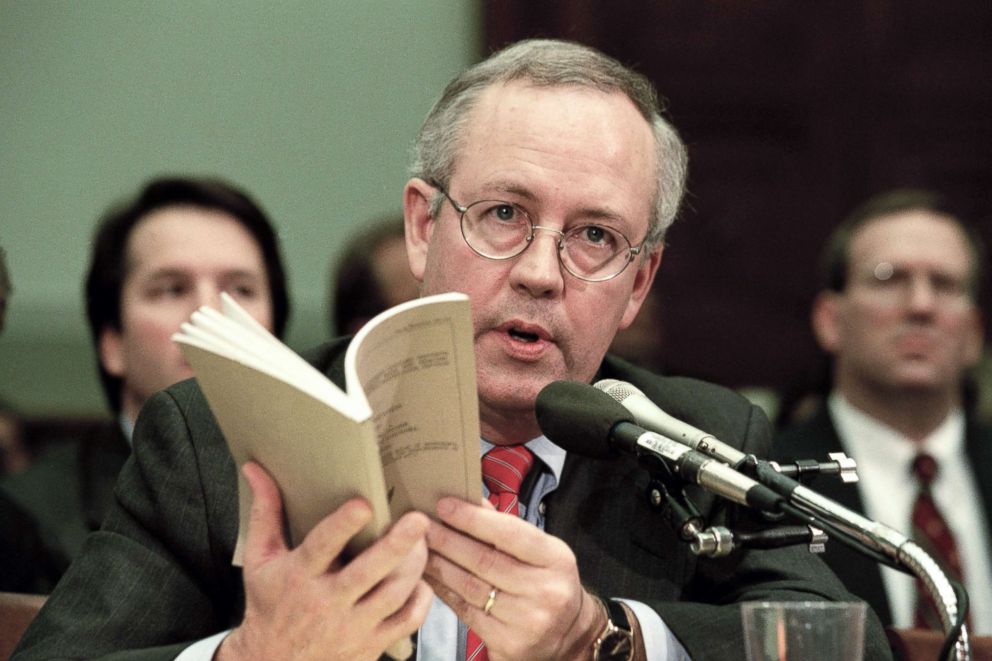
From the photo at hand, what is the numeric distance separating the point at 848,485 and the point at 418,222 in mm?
1734

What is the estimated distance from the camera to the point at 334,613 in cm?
133

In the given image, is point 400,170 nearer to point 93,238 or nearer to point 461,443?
point 93,238

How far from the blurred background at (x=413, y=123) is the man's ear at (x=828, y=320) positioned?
4.50 ft

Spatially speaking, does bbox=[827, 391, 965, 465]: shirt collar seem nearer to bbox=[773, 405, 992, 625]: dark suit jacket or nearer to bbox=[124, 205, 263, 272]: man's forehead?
bbox=[773, 405, 992, 625]: dark suit jacket

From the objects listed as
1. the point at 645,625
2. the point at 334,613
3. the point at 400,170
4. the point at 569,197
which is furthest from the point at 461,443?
the point at 400,170

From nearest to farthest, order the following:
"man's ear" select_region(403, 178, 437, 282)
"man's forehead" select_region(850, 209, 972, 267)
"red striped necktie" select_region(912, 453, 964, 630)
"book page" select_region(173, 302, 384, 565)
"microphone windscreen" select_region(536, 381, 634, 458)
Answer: "book page" select_region(173, 302, 384, 565)
"microphone windscreen" select_region(536, 381, 634, 458)
"man's ear" select_region(403, 178, 437, 282)
"red striped necktie" select_region(912, 453, 964, 630)
"man's forehead" select_region(850, 209, 972, 267)

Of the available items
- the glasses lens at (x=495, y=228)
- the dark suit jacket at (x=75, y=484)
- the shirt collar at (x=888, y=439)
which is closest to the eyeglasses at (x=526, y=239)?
the glasses lens at (x=495, y=228)

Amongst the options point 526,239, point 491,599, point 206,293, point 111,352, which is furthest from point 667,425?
point 111,352

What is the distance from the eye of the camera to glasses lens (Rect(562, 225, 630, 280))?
1992 millimetres

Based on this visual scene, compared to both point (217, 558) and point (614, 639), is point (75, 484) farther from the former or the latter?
point (614, 639)

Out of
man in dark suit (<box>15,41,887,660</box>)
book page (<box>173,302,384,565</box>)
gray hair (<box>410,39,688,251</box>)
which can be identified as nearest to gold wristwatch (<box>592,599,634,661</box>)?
man in dark suit (<box>15,41,887,660</box>)

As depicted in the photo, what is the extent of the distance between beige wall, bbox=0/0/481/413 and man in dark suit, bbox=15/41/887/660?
329cm

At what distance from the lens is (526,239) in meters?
1.97

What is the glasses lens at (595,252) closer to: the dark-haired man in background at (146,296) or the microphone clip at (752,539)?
the microphone clip at (752,539)
